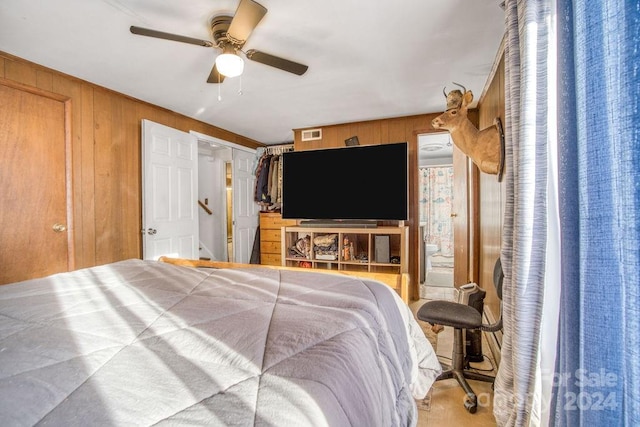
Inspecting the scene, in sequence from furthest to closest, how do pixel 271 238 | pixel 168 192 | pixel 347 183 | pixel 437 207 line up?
pixel 437 207 → pixel 271 238 → pixel 347 183 → pixel 168 192

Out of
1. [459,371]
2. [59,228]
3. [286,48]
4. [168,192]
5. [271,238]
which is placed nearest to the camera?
[459,371]

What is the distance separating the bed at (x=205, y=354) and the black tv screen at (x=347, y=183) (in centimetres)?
199

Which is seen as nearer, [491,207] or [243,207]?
[491,207]

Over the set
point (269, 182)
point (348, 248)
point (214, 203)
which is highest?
point (269, 182)

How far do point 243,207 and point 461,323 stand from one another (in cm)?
366

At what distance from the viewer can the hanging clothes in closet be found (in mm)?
4129

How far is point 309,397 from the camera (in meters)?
0.55

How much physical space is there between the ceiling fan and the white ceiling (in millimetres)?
92

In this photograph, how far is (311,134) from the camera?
406cm

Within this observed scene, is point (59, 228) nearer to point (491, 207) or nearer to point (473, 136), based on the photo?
point (473, 136)

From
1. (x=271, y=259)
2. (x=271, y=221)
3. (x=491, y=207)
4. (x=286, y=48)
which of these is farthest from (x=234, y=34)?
(x=271, y=259)

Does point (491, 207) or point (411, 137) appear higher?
point (411, 137)

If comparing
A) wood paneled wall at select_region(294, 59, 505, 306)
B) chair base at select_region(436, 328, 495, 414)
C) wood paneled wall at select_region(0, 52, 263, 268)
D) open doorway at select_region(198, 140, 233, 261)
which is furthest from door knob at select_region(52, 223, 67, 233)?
chair base at select_region(436, 328, 495, 414)

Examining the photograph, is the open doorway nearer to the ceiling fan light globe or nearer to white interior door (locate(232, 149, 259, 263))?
white interior door (locate(232, 149, 259, 263))
